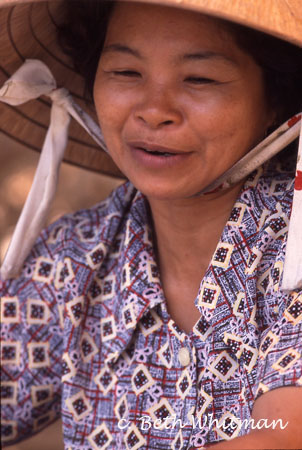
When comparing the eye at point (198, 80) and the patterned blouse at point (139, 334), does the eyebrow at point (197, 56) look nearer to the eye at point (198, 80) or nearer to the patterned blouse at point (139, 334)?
the eye at point (198, 80)

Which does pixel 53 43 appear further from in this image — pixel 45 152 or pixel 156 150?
pixel 156 150

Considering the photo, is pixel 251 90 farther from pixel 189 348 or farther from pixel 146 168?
pixel 189 348

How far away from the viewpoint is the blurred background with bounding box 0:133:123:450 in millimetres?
2531

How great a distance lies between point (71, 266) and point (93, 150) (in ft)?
1.24

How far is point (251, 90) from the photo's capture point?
4.57ft

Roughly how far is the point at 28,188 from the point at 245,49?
1.36 m

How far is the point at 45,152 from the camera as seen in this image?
173 cm

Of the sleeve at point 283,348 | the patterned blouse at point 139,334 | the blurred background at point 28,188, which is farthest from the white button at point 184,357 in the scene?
the blurred background at point 28,188

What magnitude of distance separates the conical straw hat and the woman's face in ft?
0.62

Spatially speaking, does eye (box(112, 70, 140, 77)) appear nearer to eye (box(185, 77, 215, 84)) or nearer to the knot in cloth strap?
eye (box(185, 77, 215, 84))

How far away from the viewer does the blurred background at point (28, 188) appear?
254 cm

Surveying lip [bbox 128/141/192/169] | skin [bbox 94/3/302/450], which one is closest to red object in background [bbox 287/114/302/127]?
skin [bbox 94/3/302/450]

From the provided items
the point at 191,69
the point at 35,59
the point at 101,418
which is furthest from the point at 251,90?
the point at 101,418

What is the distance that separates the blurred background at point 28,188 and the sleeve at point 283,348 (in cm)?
131
